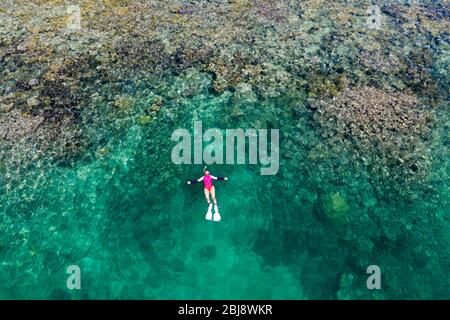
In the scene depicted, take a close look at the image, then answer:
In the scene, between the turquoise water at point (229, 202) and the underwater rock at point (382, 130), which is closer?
the turquoise water at point (229, 202)

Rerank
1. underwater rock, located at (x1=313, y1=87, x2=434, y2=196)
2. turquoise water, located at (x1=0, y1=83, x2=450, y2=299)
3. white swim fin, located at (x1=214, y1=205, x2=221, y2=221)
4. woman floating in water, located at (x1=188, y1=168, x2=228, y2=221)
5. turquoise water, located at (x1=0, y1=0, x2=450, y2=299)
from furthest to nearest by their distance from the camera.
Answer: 1. underwater rock, located at (x1=313, y1=87, x2=434, y2=196)
2. woman floating in water, located at (x1=188, y1=168, x2=228, y2=221)
3. white swim fin, located at (x1=214, y1=205, x2=221, y2=221)
4. turquoise water, located at (x1=0, y1=0, x2=450, y2=299)
5. turquoise water, located at (x1=0, y1=83, x2=450, y2=299)

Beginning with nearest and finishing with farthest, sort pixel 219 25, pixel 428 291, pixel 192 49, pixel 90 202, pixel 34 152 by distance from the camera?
pixel 428 291
pixel 90 202
pixel 34 152
pixel 192 49
pixel 219 25

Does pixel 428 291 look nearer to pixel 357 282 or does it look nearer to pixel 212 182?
pixel 357 282

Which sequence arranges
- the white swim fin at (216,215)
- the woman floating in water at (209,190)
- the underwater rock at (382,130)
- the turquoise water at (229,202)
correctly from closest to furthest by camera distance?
the turquoise water at (229,202) < the white swim fin at (216,215) < the woman floating in water at (209,190) < the underwater rock at (382,130)

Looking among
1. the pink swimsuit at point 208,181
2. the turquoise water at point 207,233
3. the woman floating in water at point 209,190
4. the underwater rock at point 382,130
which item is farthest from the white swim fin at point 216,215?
the underwater rock at point 382,130

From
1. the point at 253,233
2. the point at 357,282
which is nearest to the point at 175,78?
the point at 253,233

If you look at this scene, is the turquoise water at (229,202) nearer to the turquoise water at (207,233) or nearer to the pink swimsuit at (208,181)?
the turquoise water at (207,233)

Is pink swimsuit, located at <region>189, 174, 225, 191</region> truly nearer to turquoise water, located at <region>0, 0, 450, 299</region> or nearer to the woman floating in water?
the woman floating in water

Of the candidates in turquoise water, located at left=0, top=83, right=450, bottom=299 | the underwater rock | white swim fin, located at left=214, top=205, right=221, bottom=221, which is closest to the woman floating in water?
white swim fin, located at left=214, top=205, right=221, bottom=221
